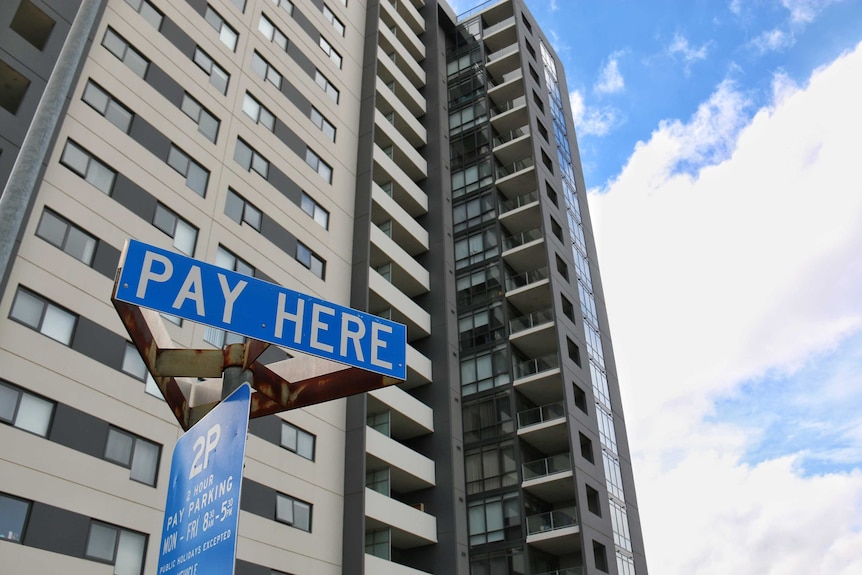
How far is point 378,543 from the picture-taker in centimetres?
3244

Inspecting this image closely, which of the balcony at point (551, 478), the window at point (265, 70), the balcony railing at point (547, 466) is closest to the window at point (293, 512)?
the balcony at point (551, 478)

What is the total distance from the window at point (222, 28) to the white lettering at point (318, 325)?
101ft

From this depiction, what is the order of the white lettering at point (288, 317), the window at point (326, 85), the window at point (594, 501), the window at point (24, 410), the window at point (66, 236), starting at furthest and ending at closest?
the window at point (326, 85), the window at point (594, 501), the window at point (66, 236), the window at point (24, 410), the white lettering at point (288, 317)

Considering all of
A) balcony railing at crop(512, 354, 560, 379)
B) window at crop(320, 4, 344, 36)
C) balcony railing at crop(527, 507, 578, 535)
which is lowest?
balcony railing at crop(527, 507, 578, 535)

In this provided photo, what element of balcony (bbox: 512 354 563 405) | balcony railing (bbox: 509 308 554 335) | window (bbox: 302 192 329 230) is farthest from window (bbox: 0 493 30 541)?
balcony railing (bbox: 509 308 554 335)

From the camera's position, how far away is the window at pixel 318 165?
121 ft

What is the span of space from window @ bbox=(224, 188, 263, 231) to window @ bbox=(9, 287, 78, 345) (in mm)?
9151

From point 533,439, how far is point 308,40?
81.0 feet

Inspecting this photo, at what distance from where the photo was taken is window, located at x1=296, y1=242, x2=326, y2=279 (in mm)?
33438

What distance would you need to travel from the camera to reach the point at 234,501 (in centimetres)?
498

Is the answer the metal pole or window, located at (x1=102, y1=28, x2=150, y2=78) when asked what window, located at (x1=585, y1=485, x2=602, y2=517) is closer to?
window, located at (x1=102, y1=28, x2=150, y2=78)

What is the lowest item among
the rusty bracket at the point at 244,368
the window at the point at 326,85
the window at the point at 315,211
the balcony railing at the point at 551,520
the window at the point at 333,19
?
the rusty bracket at the point at 244,368

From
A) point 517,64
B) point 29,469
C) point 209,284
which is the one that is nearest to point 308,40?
point 517,64

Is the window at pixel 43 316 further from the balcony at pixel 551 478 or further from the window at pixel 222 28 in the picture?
the balcony at pixel 551 478
